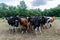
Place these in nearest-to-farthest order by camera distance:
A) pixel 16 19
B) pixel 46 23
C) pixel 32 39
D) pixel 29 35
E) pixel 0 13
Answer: pixel 32 39, pixel 29 35, pixel 16 19, pixel 46 23, pixel 0 13

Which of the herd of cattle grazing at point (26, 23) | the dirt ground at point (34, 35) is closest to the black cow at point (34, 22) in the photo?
the herd of cattle grazing at point (26, 23)

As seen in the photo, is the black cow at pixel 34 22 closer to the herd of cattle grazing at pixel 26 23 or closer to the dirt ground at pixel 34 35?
the herd of cattle grazing at pixel 26 23

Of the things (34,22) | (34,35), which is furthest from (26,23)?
(34,35)

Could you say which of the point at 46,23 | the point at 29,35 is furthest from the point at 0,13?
the point at 29,35

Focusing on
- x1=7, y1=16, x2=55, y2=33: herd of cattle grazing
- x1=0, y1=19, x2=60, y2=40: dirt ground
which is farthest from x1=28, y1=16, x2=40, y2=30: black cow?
x1=0, y1=19, x2=60, y2=40: dirt ground

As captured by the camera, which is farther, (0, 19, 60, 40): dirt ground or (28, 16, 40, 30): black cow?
(28, 16, 40, 30): black cow

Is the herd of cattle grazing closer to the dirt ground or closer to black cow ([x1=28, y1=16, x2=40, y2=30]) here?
black cow ([x1=28, y1=16, x2=40, y2=30])

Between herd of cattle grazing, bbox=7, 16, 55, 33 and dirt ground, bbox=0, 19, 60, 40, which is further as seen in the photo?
herd of cattle grazing, bbox=7, 16, 55, 33

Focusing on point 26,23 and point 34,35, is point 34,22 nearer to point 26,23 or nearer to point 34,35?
point 26,23

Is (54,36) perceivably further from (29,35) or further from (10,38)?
(10,38)

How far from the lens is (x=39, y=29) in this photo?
49.0 ft

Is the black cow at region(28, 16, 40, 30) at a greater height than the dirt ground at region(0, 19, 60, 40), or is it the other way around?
the black cow at region(28, 16, 40, 30)

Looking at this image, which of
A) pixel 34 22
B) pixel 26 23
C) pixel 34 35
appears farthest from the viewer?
pixel 34 22

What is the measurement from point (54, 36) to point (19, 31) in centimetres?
266
